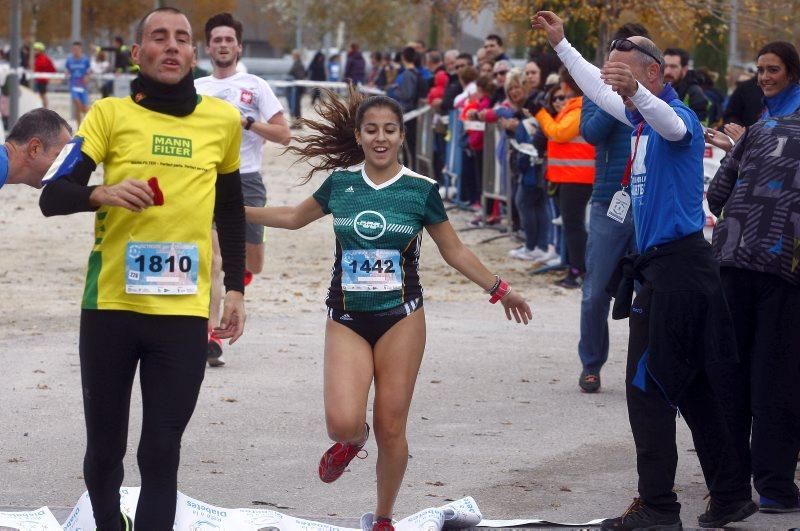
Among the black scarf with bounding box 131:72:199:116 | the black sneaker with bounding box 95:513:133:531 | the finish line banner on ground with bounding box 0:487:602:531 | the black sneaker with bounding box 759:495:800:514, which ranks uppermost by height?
the black scarf with bounding box 131:72:199:116

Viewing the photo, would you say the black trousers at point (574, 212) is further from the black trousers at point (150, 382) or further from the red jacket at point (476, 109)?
the black trousers at point (150, 382)

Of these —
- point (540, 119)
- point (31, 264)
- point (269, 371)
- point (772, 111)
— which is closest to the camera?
point (772, 111)

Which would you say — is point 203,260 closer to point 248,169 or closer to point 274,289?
point 248,169

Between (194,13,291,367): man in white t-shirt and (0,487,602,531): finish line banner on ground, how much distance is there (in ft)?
11.7

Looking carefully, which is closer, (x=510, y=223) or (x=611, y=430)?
(x=611, y=430)

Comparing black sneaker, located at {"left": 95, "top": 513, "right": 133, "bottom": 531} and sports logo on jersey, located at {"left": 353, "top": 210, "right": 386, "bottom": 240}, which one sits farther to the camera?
sports logo on jersey, located at {"left": 353, "top": 210, "right": 386, "bottom": 240}

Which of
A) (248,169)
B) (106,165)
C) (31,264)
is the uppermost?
(106,165)

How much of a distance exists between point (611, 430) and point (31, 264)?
8.05 m

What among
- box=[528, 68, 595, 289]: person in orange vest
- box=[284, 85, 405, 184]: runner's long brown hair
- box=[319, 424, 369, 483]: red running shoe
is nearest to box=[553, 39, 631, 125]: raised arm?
box=[284, 85, 405, 184]: runner's long brown hair

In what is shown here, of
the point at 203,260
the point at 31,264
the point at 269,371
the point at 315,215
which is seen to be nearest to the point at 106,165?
the point at 203,260

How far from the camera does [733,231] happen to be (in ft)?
21.0

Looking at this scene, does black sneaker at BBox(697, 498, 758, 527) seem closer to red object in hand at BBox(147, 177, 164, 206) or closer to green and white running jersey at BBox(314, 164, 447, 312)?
green and white running jersey at BBox(314, 164, 447, 312)

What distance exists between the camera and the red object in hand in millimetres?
Result: 4816

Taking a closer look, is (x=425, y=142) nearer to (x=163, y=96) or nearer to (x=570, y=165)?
(x=570, y=165)
